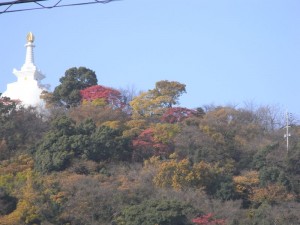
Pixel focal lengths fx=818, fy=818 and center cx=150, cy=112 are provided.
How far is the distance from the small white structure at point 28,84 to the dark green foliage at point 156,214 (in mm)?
14880

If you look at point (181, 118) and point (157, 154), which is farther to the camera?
point (181, 118)

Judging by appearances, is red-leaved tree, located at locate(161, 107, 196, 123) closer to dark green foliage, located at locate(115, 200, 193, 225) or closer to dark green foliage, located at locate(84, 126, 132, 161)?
dark green foliage, located at locate(84, 126, 132, 161)

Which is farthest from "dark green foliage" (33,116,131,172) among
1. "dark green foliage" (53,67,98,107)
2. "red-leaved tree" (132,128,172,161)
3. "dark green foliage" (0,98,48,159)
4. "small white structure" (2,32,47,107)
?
"small white structure" (2,32,47,107)

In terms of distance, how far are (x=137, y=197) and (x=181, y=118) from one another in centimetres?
878

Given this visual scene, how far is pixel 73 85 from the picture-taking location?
39.9 meters

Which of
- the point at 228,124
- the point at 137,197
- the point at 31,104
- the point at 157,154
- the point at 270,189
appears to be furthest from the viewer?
the point at 31,104

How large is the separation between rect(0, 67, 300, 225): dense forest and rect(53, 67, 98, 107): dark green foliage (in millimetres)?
60

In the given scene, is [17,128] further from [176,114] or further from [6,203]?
[176,114]

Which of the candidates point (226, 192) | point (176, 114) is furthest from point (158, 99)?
point (226, 192)

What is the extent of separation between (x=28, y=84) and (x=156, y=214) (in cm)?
1929

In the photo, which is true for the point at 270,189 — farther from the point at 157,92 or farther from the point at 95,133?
the point at 157,92

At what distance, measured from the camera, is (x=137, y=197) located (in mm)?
29000

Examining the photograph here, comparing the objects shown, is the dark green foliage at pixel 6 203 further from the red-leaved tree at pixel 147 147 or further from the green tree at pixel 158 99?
the green tree at pixel 158 99

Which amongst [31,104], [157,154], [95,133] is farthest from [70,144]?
[31,104]
